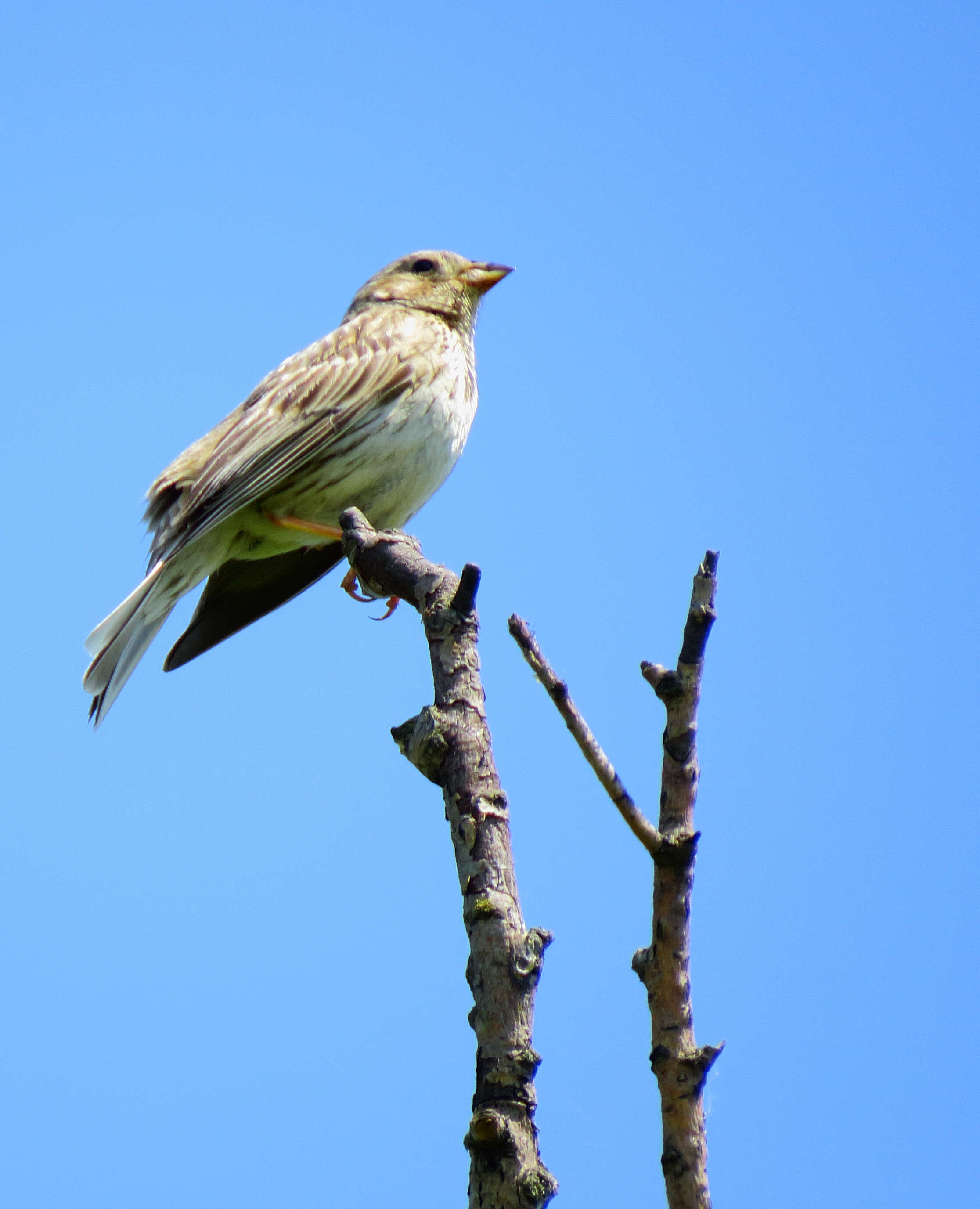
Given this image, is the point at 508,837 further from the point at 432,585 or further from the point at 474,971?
the point at 432,585

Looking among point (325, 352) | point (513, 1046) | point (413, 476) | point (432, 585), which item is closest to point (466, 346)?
point (325, 352)

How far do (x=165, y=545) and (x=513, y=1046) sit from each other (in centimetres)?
413

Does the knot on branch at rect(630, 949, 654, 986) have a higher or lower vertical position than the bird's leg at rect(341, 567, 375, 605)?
lower

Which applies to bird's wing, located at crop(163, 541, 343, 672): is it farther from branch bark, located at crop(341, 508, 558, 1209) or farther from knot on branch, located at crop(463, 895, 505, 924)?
knot on branch, located at crop(463, 895, 505, 924)

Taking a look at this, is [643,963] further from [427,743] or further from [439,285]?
[439,285]

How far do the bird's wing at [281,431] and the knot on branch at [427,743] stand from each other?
323 cm

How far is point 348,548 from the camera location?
378 centimetres

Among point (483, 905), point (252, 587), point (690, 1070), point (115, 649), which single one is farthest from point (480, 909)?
point (252, 587)

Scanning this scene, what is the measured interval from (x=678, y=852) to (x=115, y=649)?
373 centimetres

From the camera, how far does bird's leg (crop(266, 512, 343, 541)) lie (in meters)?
6.01

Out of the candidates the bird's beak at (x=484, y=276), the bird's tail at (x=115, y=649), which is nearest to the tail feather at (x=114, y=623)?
the bird's tail at (x=115, y=649)

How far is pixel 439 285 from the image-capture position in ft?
24.6

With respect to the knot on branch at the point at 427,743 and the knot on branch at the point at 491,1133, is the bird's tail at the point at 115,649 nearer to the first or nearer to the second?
the knot on branch at the point at 427,743

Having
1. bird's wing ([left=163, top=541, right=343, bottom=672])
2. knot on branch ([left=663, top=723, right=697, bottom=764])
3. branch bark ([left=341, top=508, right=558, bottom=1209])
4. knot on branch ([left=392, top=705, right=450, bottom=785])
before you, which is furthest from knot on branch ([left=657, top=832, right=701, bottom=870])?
bird's wing ([left=163, top=541, right=343, bottom=672])
